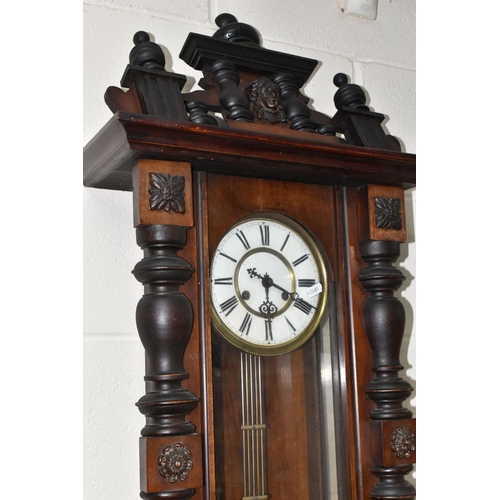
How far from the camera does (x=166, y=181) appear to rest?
0.86m

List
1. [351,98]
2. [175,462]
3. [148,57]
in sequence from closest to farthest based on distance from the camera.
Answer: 1. [175,462]
2. [148,57]
3. [351,98]

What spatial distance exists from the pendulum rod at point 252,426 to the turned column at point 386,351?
17 cm

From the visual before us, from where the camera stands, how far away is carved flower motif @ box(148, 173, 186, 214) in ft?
2.81

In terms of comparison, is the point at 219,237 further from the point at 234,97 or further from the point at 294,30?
the point at 294,30

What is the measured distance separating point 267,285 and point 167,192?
0.68 ft

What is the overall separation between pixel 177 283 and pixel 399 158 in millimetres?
406

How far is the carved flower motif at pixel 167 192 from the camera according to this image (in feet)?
2.81

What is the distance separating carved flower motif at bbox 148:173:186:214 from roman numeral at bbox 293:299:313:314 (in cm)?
23

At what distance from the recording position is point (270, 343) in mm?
942

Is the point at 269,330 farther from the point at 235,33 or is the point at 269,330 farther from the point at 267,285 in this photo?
the point at 235,33

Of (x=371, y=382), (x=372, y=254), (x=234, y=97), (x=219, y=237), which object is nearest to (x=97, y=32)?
(x=234, y=97)

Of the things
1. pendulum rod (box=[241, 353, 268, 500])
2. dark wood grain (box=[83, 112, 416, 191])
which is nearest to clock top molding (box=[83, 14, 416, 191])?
dark wood grain (box=[83, 112, 416, 191])

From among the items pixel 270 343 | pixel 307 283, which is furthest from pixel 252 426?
pixel 307 283

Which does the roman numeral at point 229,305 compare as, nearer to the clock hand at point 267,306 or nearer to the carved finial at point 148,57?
the clock hand at point 267,306
